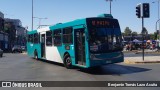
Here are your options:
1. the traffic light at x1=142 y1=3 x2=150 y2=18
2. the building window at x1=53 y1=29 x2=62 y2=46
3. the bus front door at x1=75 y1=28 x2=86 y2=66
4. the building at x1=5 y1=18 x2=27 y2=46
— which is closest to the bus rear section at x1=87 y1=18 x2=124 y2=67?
the bus front door at x1=75 y1=28 x2=86 y2=66

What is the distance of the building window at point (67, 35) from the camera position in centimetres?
1874

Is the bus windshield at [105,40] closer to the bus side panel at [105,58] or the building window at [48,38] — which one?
the bus side panel at [105,58]

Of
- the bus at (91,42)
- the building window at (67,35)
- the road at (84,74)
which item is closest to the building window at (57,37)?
the bus at (91,42)

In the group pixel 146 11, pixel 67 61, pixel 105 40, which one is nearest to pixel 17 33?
pixel 146 11

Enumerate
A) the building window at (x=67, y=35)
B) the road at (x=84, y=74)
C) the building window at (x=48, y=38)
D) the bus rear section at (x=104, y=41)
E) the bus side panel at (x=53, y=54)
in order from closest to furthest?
the road at (x=84, y=74)
the bus rear section at (x=104, y=41)
the building window at (x=67, y=35)
the bus side panel at (x=53, y=54)
the building window at (x=48, y=38)

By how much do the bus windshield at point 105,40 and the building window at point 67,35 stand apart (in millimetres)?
2404

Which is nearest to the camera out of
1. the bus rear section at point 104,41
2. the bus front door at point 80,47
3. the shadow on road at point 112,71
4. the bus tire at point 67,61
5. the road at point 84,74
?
the road at point 84,74

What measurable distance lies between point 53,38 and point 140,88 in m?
12.1

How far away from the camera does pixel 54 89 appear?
11336 mm

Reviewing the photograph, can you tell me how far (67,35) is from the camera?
19.4m

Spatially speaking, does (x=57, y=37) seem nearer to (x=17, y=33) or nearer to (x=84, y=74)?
(x=84, y=74)

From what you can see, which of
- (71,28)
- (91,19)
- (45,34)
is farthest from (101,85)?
(45,34)

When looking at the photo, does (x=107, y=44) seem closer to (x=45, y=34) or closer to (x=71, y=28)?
(x=71, y=28)

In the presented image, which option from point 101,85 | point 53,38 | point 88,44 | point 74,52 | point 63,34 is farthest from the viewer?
point 53,38
